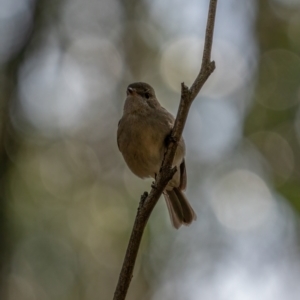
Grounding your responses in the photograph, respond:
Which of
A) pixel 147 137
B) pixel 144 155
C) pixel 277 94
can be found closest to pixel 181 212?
pixel 144 155

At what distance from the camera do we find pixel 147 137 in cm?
484

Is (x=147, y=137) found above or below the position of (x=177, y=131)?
above

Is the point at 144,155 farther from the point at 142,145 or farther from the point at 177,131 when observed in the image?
the point at 177,131

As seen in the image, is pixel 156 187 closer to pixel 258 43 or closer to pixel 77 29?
pixel 258 43

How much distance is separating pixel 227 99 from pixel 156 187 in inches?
263

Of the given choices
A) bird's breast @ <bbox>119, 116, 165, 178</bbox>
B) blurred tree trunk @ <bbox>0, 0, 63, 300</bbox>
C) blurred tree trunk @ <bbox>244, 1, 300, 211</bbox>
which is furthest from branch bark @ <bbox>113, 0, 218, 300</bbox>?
blurred tree trunk @ <bbox>244, 1, 300, 211</bbox>

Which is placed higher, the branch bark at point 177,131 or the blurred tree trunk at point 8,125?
the blurred tree trunk at point 8,125

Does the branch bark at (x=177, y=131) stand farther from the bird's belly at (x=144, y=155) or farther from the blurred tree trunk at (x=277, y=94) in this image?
the blurred tree trunk at (x=277, y=94)

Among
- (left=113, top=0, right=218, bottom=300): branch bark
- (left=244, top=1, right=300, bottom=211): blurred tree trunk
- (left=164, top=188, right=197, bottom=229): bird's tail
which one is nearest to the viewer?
(left=113, top=0, right=218, bottom=300): branch bark

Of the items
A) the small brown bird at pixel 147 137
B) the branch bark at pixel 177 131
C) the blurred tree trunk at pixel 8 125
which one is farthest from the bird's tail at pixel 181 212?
the branch bark at pixel 177 131

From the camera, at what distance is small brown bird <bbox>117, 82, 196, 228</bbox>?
482 cm

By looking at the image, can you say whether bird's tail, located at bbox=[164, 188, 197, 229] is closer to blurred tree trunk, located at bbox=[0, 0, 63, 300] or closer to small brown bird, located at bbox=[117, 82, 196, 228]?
small brown bird, located at bbox=[117, 82, 196, 228]

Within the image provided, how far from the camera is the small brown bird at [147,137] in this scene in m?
4.82

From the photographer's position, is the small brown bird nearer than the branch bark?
No
